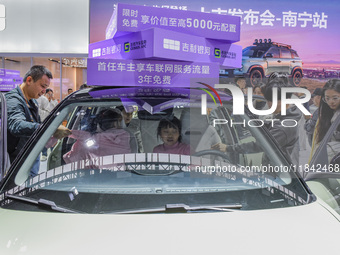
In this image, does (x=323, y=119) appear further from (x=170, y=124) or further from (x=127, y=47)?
(x=127, y=47)

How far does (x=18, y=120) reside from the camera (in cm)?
341

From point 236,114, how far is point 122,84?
73 cm

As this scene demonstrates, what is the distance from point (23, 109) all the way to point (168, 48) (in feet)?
6.16

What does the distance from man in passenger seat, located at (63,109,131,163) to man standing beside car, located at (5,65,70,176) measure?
3.63ft

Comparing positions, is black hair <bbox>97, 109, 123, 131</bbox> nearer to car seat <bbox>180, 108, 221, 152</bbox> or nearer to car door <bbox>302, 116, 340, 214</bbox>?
car seat <bbox>180, 108, 221, 152</bbox>

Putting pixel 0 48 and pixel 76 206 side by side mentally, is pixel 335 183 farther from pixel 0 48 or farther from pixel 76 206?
pixel 0 48

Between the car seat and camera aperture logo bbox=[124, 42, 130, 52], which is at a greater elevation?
camera aperture logo bbox=[124, 42, 130, 52]

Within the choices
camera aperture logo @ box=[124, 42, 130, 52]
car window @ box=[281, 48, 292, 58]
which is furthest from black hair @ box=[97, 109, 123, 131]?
car window @ box=[281, 48, 292, 58]

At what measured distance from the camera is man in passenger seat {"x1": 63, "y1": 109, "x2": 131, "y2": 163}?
7.28 ft

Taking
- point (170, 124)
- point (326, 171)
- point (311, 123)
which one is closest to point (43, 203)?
point (170, 124)

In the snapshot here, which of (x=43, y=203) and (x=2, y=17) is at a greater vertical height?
(x=2, y=17)

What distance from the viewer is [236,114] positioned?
2.40 m

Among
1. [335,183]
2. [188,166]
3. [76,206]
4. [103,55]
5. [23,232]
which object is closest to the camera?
[23,232]

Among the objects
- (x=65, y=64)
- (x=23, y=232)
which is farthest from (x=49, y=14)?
(x=23, y=232)
